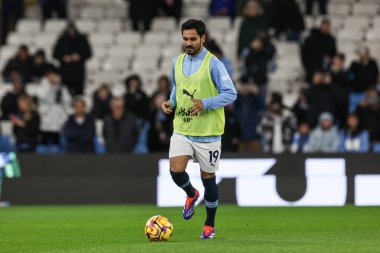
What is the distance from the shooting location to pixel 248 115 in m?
20.8

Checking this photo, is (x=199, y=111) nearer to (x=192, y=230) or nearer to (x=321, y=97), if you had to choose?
(x=192, y=230)

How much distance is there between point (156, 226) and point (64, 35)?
13.1 metres

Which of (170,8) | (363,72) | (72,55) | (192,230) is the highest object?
(170,8)

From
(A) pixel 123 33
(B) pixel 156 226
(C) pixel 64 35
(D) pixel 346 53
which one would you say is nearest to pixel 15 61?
(C) pixel 64 35

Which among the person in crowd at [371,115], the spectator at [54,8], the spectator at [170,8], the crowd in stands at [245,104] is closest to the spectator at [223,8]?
the spectator at [170,8]

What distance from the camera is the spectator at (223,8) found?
84.8ft

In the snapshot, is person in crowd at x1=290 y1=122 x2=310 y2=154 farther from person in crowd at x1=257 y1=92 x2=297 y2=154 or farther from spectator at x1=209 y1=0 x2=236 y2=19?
spectator at x1=209 y1=0 x2=236 y2=19

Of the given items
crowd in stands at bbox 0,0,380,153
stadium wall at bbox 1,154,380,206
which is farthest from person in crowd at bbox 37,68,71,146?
stadium wall at bbox 1,154,380,206

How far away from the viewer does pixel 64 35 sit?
2350 cm

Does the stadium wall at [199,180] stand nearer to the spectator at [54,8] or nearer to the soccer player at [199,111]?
the soccer player at [199,111]

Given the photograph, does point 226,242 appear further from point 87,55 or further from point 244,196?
point 87,55

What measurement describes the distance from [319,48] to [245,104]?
9.14 feet

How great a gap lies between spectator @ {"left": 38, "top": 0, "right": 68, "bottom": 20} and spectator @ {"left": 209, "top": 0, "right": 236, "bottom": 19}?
4018 mm

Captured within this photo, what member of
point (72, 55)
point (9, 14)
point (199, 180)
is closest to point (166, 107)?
point (199, 180)
